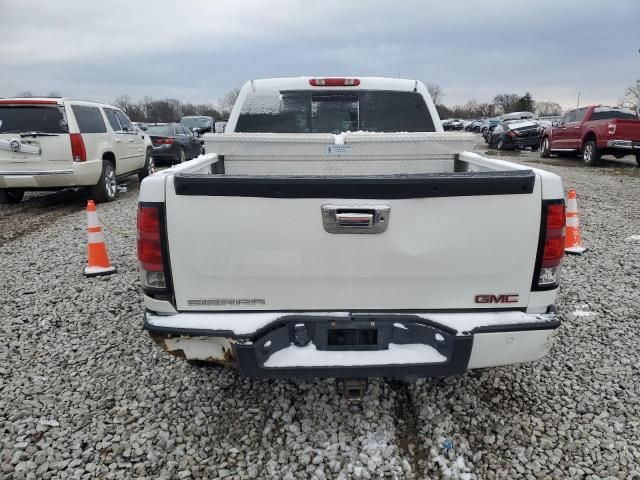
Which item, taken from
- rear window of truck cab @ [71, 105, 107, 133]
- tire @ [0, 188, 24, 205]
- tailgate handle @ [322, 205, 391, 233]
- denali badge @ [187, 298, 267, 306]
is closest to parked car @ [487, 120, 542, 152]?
rear window of truck cab @ [71, 105, 107, 133]

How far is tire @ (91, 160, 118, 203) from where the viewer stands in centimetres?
886

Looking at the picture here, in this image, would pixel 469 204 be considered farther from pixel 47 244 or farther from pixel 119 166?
pixel 119 166

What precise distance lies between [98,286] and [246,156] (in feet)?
7.71

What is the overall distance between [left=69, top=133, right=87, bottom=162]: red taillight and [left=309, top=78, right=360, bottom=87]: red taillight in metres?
5.34

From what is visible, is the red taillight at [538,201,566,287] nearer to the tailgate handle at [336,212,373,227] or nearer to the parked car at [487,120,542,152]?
the tailgate handle at [336,212,373,227]

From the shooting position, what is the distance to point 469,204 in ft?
7.09

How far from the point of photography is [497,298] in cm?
229

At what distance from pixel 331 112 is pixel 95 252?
10.2 ft

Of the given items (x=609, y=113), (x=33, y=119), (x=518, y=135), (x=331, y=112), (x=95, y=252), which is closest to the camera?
(x=331, y=112)

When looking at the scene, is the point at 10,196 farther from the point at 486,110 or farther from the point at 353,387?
the point at 486,110

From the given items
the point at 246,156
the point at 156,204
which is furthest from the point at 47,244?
the point at 156,204

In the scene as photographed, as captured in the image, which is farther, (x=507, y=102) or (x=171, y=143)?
(x=507, y=102)

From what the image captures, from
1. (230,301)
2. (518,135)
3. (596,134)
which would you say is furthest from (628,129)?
(230,301)

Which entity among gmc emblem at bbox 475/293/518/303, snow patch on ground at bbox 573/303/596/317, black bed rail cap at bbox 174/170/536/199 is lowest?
snow patch on ground at bbox 573/303/596/317
